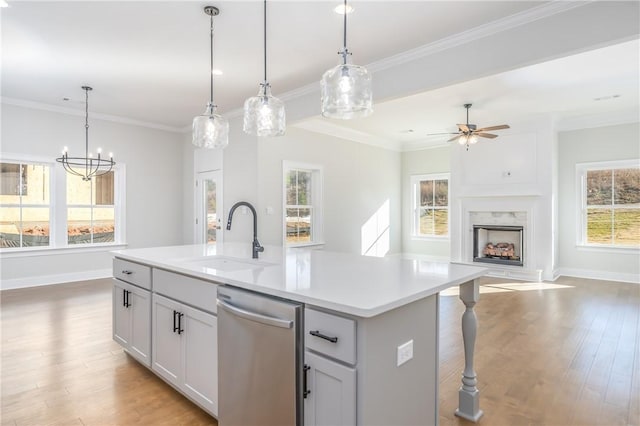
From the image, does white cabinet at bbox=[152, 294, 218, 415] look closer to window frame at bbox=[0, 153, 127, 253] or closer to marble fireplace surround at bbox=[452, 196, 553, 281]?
window frame at bbox=[0, 153, 127, 253]

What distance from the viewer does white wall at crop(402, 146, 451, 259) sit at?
8.05 m

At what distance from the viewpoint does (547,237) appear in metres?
6.02

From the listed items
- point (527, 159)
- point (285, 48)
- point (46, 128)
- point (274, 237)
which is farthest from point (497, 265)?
point (46, 128)

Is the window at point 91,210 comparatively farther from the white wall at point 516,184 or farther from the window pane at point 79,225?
the white wall at point 516,184

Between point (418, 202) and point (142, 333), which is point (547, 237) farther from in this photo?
point (142, 333)

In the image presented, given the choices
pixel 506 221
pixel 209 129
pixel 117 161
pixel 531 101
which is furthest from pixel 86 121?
pixel 506 221

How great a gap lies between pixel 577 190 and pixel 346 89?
6.34m

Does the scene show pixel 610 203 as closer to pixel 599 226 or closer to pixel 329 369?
pixel 599 226

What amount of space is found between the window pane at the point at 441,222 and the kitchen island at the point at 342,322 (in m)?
6.09

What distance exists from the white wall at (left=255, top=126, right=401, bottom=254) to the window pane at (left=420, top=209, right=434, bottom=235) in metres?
0.55

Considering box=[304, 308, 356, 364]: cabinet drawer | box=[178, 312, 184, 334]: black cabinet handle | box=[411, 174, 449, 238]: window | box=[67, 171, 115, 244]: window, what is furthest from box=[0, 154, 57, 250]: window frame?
box=[411, 174, 449, 238]: window

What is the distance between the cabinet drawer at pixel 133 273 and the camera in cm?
253

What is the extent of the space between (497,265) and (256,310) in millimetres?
6080

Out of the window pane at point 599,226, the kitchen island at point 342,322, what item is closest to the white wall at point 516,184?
the window pane at point 599,226
